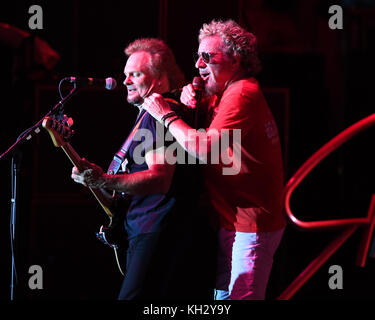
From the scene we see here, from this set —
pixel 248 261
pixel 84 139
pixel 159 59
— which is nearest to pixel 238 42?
pixel 159 59

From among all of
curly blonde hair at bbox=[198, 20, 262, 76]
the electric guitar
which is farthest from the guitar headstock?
curly blonde hair at bbox=[198, 20, 262, 76]

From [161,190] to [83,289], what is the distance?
5.09 ft

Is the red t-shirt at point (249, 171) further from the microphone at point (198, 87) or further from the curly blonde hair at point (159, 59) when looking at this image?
the curly blonde hair at point (159, 59)

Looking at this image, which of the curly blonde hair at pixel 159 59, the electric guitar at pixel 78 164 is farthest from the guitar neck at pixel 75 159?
the curly blonde hair at pixel 159 59

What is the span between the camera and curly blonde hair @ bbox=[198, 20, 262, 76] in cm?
269

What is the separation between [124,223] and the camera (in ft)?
8.77

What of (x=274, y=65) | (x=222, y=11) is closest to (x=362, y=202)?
(x=274, y=65)

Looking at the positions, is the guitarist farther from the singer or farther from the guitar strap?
the singer

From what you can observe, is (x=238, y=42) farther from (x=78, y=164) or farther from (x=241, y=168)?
(x=78, y=164)

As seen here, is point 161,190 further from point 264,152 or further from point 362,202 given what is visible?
point 362,202

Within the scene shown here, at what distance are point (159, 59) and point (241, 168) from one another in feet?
2.52

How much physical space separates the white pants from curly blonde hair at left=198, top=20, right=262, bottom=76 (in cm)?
89

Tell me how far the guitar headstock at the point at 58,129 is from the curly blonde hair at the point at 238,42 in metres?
0.89

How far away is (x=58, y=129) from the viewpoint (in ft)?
8.65
